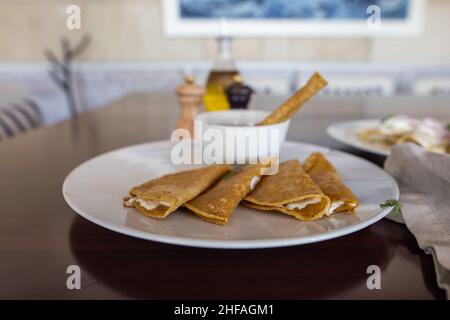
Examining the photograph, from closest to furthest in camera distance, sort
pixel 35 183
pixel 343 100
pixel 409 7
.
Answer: pixel 35 183 < pixel 343 100 < pixel 409 7

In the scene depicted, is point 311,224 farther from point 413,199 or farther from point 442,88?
point 442,88

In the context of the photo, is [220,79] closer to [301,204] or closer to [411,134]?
[411,134]

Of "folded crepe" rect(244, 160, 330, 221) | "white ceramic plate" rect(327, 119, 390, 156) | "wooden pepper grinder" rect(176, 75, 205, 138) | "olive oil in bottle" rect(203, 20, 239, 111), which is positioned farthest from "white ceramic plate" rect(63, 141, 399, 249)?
"olive oil in bottle" rect(203, 20, 239, 111)

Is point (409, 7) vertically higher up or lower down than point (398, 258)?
higher up

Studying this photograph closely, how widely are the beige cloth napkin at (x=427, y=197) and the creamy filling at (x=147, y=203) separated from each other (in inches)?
11.0

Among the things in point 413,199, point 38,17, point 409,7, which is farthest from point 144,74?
point 413,199

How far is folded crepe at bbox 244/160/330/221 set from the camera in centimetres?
46

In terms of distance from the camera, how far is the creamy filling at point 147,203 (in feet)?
1.55

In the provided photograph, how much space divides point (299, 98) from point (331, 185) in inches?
8.2

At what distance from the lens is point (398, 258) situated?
1.38ft

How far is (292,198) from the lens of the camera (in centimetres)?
46

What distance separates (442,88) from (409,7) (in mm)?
557

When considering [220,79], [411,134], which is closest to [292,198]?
[411,134]

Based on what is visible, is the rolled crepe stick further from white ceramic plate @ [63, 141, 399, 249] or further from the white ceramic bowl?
white ceramic plate @ [63, 141, 399, 249]
